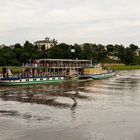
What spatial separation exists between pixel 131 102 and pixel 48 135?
22514mm

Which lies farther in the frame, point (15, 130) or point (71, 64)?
point (71, 64)

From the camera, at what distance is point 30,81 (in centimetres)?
8406

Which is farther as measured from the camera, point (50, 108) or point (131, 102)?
point (131, 102)

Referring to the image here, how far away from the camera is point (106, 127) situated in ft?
108

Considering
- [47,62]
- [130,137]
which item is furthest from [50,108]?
[47,62]

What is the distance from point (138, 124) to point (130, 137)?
5.00m

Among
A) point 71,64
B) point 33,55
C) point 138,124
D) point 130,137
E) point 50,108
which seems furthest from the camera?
point 33,55

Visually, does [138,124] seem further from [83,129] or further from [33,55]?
[33,55]

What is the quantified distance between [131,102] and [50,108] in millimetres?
11729

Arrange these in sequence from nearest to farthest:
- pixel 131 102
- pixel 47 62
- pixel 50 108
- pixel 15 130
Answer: pixel 15 130, pixel 50 108, pixel 131 102, pixel 47 62

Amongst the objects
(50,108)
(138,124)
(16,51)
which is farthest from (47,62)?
(16,51)

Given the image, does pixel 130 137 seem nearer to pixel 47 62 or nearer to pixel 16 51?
pixel 47 62

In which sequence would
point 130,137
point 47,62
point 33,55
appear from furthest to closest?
1. point 33,55
2. point 47,62
3. point 130,137

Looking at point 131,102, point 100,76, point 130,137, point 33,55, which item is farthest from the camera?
point 33,55
